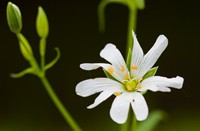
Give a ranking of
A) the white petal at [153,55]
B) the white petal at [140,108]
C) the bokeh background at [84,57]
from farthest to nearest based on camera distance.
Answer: the bokeh background at [84,57], the white petal at [153,55], the white petal at [140,108]

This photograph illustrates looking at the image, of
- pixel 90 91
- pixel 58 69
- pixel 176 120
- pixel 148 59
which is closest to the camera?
pixel 90 91

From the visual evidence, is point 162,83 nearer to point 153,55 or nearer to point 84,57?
→ point 153,55

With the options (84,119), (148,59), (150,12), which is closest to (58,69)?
(84,119)

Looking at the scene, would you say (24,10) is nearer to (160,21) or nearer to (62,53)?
(62,53)

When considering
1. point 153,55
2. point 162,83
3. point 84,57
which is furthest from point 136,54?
point 84,57

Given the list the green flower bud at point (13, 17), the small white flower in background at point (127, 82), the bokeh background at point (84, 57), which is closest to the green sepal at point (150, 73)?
the small white flower in background at point (127, 82)

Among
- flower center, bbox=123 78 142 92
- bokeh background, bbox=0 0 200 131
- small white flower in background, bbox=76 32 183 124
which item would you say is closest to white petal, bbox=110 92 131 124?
small white flower in background, bbox=76 32 183 124

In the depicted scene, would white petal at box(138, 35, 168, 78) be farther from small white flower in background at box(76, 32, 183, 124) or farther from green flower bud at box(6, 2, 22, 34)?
green flower bud at box(6, 2, 22, 34)

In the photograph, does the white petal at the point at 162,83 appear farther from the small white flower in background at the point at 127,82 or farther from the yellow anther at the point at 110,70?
the yellow anther at the point at 110,70
